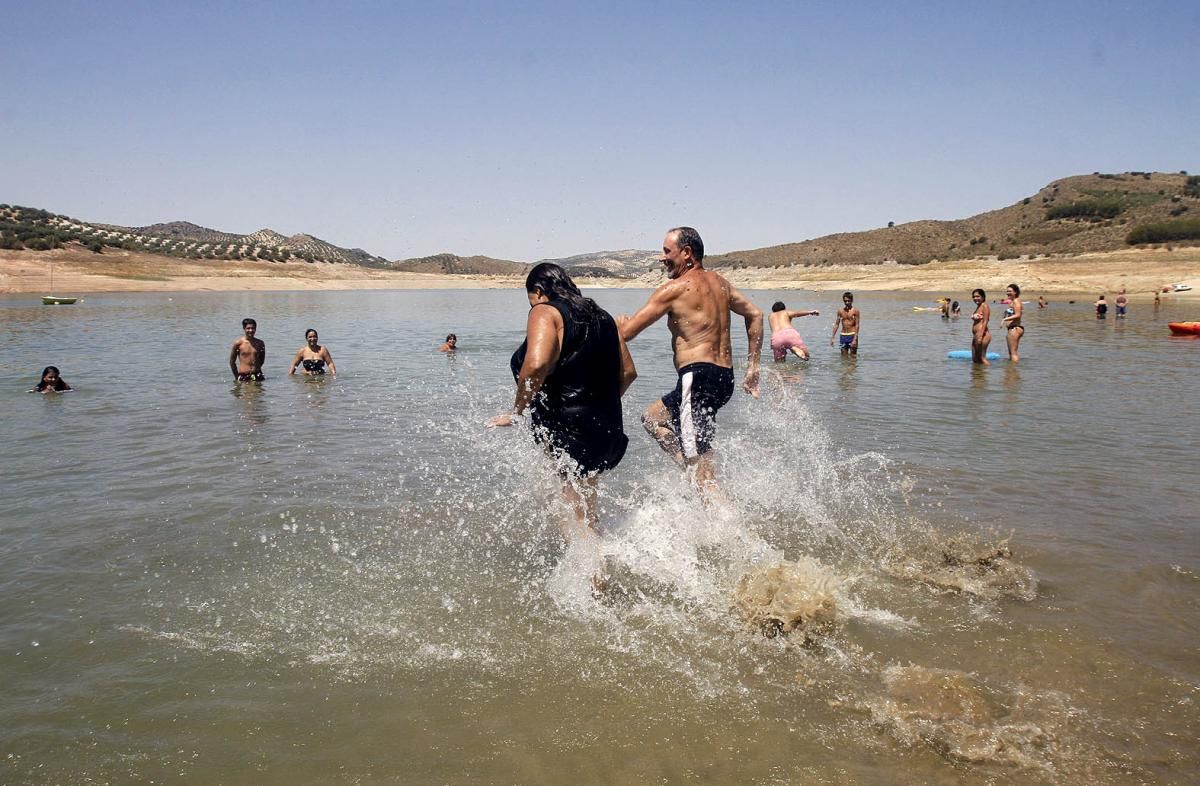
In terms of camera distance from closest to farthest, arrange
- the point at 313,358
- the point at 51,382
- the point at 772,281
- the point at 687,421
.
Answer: the point at 687,421 → the point at 51,382 → the point at 313,358 → the point at 772,281

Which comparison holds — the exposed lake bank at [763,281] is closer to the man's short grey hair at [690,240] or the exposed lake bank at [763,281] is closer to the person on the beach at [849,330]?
the person on the beach at [849,330]

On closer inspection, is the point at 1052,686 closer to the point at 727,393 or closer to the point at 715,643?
the point at 715,643

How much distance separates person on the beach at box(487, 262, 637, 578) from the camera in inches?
163

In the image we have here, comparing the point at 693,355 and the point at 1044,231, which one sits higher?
the point at 1044,231

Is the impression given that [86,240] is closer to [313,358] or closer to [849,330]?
[313,358]

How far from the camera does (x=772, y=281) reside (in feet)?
282

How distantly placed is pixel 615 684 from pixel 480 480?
3.86 meters

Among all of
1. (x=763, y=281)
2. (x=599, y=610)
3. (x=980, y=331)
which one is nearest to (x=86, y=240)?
(x=763, y=281)

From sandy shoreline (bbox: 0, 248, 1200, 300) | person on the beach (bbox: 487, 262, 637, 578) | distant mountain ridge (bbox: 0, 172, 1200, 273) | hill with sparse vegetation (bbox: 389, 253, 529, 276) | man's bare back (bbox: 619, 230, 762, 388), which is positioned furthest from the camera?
hill with sparse vegetation (bbox: 389, 253, 529, 276)

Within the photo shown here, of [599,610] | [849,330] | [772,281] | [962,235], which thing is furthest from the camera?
[962,235]

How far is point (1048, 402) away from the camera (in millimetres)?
10570

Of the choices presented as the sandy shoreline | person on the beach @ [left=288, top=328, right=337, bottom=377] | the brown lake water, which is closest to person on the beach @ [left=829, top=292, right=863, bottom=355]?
the brown lake water

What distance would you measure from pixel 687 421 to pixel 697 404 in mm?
141

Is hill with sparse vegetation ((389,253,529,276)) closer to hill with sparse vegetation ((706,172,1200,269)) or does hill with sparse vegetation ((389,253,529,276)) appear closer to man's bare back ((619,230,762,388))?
hill with sparse vegetation ((706,172,1200,269))
